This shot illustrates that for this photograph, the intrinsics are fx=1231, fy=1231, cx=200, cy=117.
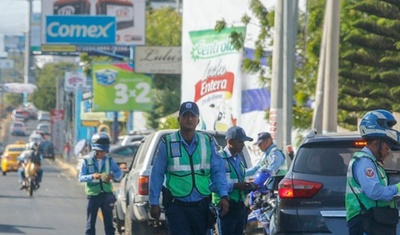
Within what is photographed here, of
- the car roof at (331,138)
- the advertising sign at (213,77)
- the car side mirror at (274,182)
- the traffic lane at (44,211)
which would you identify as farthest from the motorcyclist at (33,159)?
the car roof at (331,138)

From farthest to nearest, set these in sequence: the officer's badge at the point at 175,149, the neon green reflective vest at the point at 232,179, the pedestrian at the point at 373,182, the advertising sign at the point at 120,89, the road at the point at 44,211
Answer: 1. the advertising sign at the point at 120,89
2. the road at the point at 44,211
3. the neon green reflective vest at the point at 232,179
4. the officer's badge at the point at 175,149
5. the pedestrian at the point at 373,182

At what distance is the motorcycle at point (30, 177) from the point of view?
1309 inches

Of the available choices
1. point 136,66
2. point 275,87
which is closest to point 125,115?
point 136,66

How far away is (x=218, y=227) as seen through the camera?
12609 mm

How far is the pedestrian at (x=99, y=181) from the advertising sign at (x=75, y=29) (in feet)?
127

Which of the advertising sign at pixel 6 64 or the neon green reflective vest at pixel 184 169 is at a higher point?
the advertising sign at pixel 6 64

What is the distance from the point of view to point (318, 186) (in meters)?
10.9

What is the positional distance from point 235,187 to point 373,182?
12.0 ft

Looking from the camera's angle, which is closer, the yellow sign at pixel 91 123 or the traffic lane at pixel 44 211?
the traffic lane at pixel 44 211

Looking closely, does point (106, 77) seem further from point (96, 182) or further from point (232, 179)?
point (232, 179)

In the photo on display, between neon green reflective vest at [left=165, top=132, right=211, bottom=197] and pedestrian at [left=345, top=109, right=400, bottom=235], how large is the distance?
5.59 ft

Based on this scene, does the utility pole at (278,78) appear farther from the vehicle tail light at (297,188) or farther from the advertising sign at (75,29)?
the advertising sign at (75,29)

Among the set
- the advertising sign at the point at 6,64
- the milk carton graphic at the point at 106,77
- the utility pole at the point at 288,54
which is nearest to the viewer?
the utility pole at the point at 288,54

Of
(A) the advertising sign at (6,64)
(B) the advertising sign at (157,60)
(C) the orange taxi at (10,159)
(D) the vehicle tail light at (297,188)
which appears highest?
(A) the advertising sign at (6,64)
